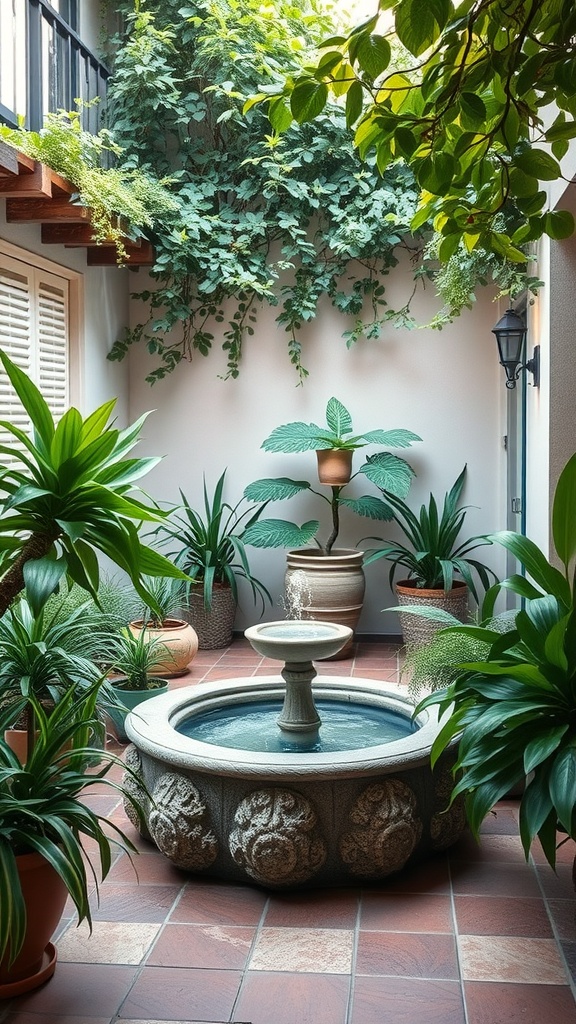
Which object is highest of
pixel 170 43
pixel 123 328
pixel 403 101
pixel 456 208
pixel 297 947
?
pixel 170 43

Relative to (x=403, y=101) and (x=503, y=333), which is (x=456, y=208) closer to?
(x=403, y=101)

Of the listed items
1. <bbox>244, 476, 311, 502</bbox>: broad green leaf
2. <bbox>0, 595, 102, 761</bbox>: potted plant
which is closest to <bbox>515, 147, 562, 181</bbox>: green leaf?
<bbox>0, 595, 102, 761</bbox>: potted plant

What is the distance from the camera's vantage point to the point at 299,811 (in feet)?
10.2

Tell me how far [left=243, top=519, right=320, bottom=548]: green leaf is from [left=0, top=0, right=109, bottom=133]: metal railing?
2.82 meters

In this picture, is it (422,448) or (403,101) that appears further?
(422,448)

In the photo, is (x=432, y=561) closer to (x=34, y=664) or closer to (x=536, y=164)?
(x=34, y=664)

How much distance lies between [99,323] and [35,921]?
478 cm

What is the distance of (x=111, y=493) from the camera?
7.28ft

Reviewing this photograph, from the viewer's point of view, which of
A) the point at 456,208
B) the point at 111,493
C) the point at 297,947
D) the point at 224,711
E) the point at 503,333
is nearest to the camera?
the point at 456,208

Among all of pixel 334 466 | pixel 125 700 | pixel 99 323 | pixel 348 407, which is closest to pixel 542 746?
pixel 125 700

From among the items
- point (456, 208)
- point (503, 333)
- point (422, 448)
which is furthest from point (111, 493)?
point (422, 448)

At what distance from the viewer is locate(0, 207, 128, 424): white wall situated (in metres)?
6.17

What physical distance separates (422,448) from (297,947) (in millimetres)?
4566

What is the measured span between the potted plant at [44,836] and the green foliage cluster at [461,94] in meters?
1.60
